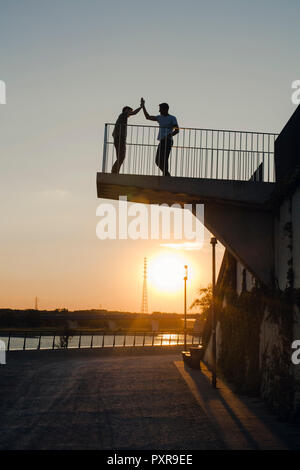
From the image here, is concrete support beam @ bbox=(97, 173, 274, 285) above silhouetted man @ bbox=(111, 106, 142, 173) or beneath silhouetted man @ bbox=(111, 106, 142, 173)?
beneath

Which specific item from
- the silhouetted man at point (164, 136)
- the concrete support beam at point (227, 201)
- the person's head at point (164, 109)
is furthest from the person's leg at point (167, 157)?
the person's head at point (164, 109)

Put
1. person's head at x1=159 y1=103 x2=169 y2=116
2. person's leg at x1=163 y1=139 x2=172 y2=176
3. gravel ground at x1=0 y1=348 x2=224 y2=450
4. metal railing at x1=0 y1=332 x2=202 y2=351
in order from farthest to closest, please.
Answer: metal railing at x1=0 y1=332 x2=202 y2=351 → person's head at x1=159 y1=103 x2=169 y2=116 → person's leg at x1=163 y1=139 x2=172 y2=176 → gravel ground at x1=0 y1=348 x2=224 y2=450

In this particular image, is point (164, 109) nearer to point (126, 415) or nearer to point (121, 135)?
point (121, 135)

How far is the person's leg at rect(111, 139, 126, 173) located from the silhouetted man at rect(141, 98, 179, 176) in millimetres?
1075

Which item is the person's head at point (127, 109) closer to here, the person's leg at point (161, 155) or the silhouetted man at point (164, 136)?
the silhouetted man at point (164, 136)

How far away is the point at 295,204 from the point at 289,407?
17.8 ft

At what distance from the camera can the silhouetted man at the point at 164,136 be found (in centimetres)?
1770

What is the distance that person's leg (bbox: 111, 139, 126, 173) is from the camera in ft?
57.4

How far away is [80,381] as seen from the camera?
2188cm

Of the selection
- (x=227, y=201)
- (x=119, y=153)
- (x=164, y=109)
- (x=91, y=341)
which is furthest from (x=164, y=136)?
(x=91, y=341)

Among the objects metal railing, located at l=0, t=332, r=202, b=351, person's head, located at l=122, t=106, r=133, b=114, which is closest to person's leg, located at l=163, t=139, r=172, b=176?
person's head, located at l=122, t=106, r=133, b=114

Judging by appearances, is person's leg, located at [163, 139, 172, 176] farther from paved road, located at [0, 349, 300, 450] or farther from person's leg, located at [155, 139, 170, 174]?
paved road, located at [0, 349, 300, 450]
